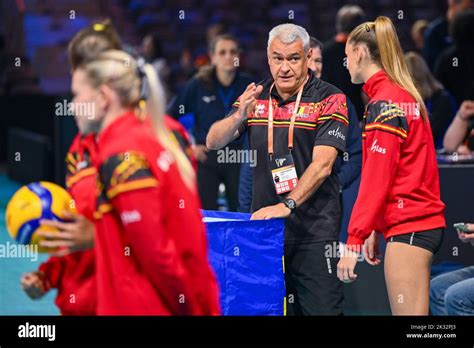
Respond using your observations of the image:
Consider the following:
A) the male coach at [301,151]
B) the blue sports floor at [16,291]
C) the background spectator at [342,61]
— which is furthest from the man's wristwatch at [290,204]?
the background spectator at [342,61]

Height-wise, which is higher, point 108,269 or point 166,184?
point 166,184

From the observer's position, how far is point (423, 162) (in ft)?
14.8

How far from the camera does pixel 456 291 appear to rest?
511cm

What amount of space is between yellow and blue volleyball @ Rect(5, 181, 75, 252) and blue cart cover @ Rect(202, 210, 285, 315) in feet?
4.47

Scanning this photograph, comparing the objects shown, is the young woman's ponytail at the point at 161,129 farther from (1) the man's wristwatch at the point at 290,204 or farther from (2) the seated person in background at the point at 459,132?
(2) the seated person in background at the point at 459,132

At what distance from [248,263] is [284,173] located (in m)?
0.50

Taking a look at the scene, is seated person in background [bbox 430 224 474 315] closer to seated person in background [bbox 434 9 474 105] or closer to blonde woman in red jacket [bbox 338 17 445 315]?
blonde woman in red jacket [bbox 338 17 445 315]

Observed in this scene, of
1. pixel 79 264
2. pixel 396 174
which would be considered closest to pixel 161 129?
pixel 79 264

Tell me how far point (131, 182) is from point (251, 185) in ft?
8.92

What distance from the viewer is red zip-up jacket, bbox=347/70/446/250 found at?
14.6ft

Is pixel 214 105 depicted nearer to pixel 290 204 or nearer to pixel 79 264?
pixel 290 204

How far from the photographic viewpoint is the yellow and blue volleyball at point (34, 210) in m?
3.33

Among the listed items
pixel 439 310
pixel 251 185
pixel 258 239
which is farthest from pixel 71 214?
pixel 439 310

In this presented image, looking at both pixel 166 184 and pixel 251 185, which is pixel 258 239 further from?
pixel 166 184
